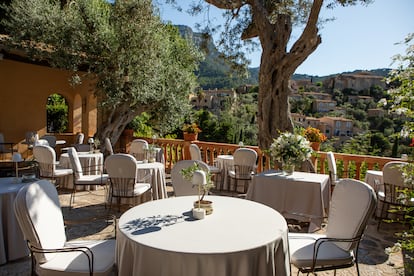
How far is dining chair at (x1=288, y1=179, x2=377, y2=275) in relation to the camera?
2615mm

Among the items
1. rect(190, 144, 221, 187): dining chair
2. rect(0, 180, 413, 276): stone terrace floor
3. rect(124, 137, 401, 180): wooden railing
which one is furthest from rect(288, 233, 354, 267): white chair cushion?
rect(190, 144, 221, 187): dining chair

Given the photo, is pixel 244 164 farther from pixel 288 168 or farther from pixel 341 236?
pixel 341 236

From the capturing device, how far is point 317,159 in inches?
274

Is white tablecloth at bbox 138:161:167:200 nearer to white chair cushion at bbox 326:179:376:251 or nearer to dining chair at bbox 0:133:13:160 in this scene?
white chair cushion at bbox 326:179:376:251

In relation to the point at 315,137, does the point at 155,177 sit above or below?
below

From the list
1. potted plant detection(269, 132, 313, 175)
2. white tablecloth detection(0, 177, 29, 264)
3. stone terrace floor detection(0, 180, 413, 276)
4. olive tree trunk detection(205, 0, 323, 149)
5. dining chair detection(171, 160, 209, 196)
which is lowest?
stone terrace floor detection(0, 180, 413, 276)

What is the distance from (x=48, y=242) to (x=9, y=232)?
134cm

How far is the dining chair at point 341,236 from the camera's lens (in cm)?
262

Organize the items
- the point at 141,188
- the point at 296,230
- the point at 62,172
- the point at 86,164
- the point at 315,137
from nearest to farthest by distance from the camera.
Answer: the point at 296,230
the point at 141,188
the point at 62,172
the point at 86,164
the point at 315,137

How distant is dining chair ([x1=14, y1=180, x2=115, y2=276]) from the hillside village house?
7082 millimetres

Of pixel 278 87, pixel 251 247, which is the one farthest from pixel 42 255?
pixel 278 87

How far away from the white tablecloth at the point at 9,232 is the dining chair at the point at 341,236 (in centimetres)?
288

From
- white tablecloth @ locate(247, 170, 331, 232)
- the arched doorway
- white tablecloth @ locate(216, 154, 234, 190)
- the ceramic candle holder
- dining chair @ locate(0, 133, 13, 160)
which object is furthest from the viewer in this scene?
the arched doorway

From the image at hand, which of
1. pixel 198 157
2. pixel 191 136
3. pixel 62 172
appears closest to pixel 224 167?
pixel 198 157
